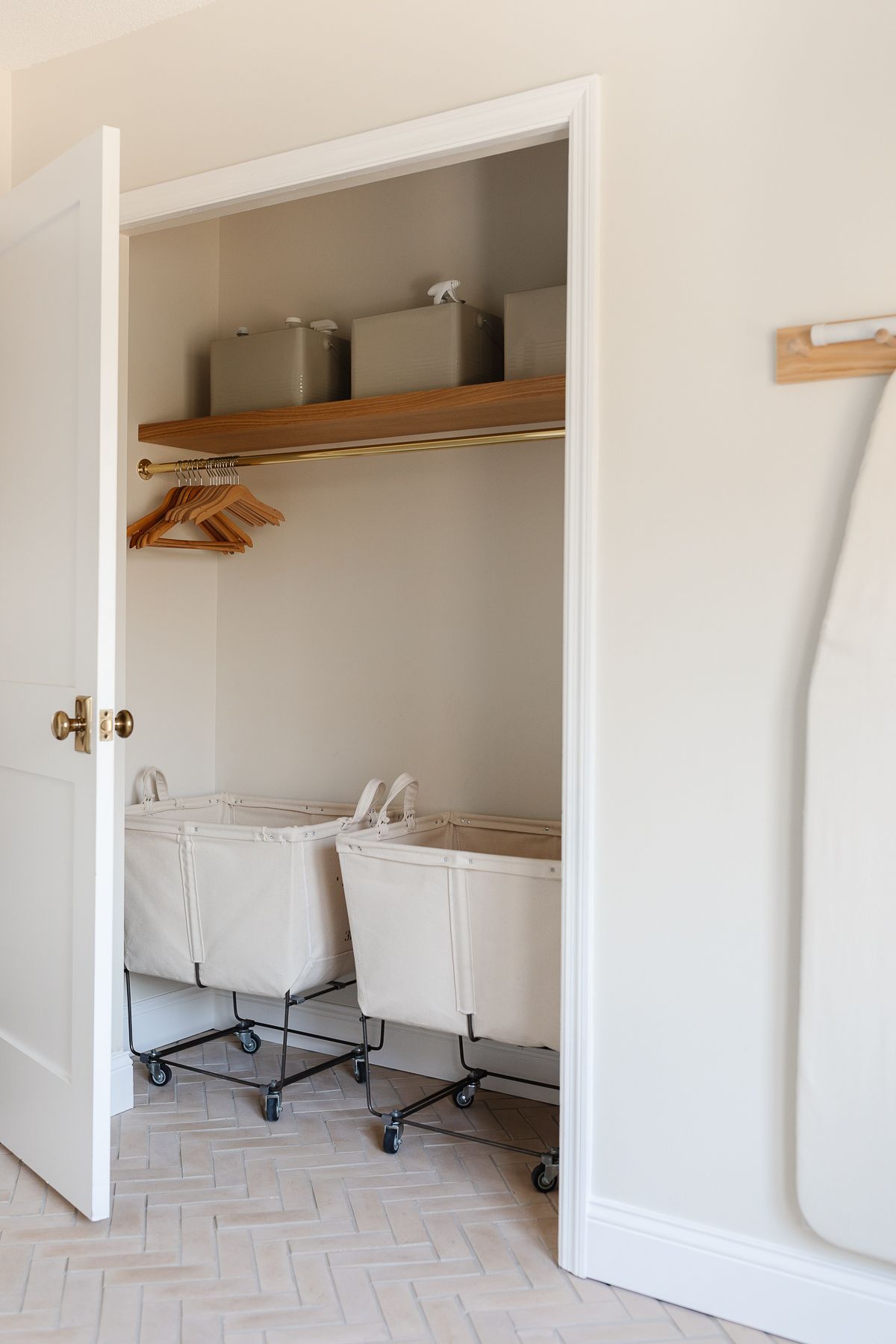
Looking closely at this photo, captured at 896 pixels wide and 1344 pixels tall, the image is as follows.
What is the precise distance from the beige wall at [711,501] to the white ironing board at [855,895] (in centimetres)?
7

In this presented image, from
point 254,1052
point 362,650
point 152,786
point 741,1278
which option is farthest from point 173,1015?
point 741,1278

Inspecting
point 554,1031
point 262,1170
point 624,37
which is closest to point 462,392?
point 624,37

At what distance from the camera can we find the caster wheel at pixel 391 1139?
2869mm

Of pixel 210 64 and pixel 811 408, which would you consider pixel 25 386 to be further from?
pixel 811 408

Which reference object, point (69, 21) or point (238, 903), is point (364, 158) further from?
point (238, 903)

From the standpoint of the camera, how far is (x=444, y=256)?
348 cm

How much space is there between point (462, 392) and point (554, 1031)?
1.56 metres

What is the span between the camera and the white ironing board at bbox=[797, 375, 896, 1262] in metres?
1.95

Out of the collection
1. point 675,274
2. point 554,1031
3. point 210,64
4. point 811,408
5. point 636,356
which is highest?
point 210,64

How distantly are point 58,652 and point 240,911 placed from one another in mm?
916

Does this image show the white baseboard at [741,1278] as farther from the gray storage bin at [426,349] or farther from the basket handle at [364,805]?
the gray storage bin at [426,349]

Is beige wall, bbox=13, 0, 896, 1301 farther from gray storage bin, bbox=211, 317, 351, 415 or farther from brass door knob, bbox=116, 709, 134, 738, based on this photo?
gray storage bin, bbox=211, 317, 351, 415

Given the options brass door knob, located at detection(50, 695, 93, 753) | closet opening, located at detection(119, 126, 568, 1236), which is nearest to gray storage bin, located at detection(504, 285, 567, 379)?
closet opening, located at detection(119, 126, 568, 1236)

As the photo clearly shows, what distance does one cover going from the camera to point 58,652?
100 inches
